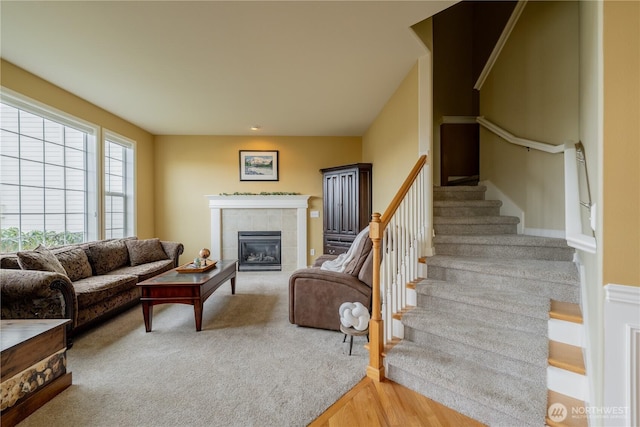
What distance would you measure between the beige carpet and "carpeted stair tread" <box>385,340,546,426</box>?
41 cm

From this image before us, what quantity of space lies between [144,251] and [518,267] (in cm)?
460

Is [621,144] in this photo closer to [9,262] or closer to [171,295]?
[171,295]

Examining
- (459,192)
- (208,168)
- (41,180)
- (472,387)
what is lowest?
(472,387)

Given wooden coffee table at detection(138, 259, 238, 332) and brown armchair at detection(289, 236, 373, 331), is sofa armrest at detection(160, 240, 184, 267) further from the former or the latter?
brown armchair at detection(289, 236, 373, 331)

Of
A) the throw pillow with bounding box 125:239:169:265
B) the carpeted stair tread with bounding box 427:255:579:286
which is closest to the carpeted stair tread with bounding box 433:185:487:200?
the carpeted stair tread with bounding box 427:255:579:286

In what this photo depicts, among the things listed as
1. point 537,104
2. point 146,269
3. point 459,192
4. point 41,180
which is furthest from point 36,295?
point 537,104

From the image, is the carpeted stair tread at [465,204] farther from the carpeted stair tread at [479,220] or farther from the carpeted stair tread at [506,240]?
the carpeted stair tread at [506,240]

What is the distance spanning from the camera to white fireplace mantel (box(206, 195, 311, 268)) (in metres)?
5.64

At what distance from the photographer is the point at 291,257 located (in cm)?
575

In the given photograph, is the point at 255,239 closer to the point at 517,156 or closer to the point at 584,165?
the point at 517,156

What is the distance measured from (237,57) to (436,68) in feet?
10.6

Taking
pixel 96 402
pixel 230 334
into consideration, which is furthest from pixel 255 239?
pixel 96 402

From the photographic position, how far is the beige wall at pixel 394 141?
10.1 feet

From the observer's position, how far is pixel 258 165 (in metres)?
5.82
